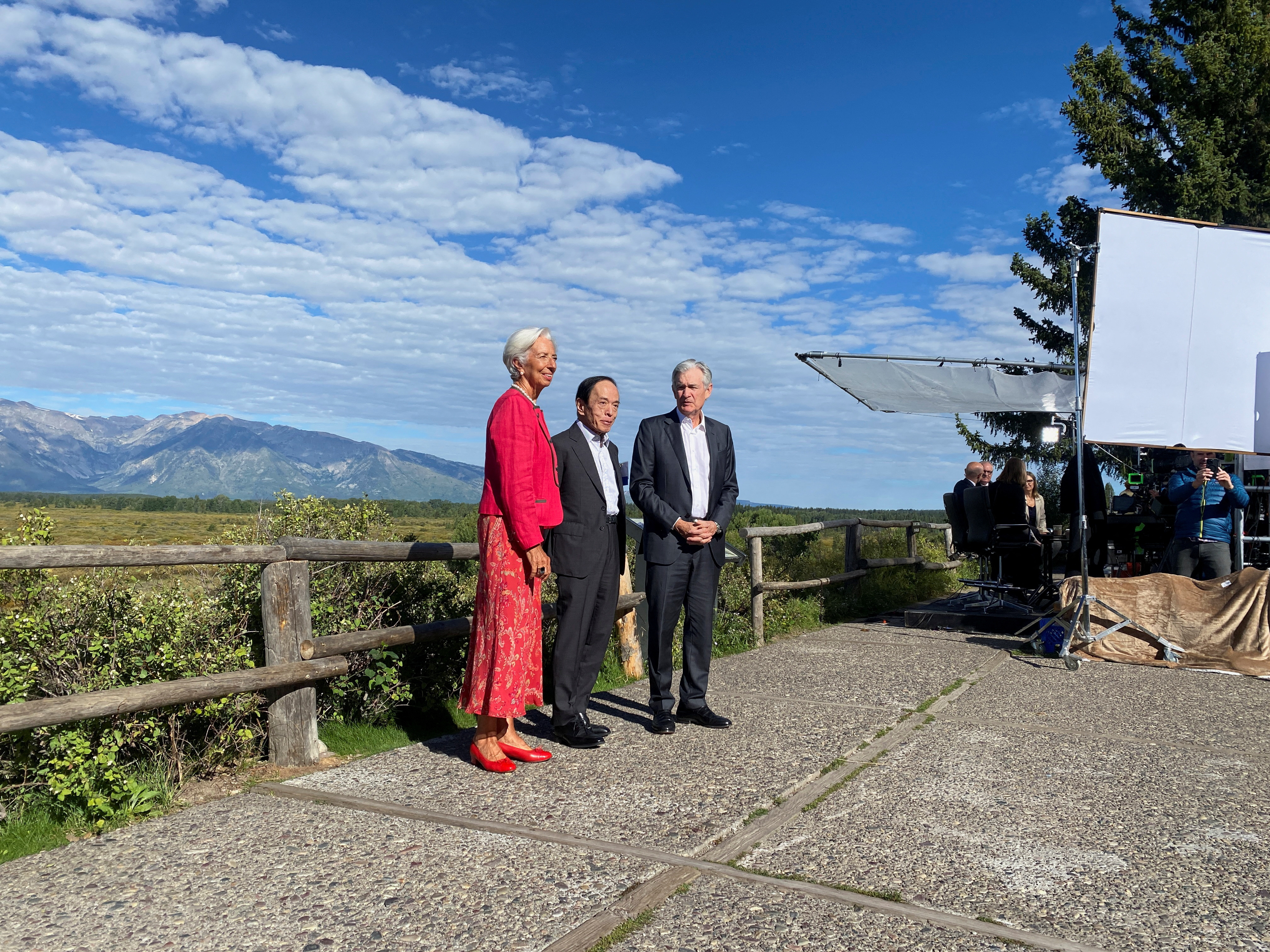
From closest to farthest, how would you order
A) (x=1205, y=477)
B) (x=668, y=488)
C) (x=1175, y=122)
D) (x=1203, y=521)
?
1. (x=668, y=488)
2. (x=1205, y=477)
3. (x=1203, y=521)
4. (x=1175, y=122)

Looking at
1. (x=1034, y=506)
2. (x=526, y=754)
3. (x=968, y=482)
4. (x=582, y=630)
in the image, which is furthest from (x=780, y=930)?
(x=1034, y=506)

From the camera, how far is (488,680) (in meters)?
4.32

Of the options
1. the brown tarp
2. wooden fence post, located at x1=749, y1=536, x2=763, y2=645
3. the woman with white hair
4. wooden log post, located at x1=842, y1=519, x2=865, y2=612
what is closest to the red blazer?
the woman with white hair

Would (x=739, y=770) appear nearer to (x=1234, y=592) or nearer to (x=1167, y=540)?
(x=1234, y=592)

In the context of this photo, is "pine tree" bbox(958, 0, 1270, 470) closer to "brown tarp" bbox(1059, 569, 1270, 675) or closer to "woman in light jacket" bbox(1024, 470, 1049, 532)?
"woman in light jacket" bbox(1024, 470, 1049, 532)

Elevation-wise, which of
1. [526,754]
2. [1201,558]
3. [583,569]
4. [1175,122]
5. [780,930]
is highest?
[1175,122]

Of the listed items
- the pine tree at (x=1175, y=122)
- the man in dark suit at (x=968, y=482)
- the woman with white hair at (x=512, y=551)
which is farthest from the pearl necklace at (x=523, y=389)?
the pine tree at (x=1175, y=122)

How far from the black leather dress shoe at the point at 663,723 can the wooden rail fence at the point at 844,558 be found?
152 inches

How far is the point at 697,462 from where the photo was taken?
5.32 m

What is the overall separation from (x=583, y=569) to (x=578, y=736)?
0.88m

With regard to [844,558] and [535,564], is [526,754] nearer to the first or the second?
[535,564]

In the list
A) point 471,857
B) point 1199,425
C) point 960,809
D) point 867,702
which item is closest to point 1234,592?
point 1199,425

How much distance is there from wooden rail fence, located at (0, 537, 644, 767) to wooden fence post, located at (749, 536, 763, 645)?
13.8ft

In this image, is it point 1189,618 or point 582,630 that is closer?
point 582,630
